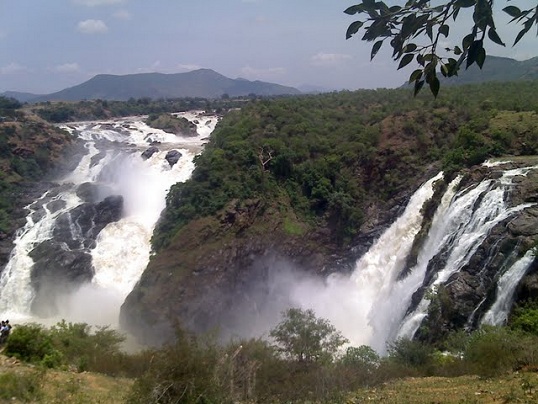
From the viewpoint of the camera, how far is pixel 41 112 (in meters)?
60.7

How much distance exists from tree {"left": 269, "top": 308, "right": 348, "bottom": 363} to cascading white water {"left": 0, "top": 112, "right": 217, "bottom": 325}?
38.0ft

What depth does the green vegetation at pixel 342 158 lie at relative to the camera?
25422mm

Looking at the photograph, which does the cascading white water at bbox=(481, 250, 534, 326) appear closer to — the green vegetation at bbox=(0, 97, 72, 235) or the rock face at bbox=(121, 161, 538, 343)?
the rock face at bbox=(121, 161, 538, 343)

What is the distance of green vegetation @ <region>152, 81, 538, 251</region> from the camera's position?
2542 centimetres

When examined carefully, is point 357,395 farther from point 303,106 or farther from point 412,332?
point 303,106

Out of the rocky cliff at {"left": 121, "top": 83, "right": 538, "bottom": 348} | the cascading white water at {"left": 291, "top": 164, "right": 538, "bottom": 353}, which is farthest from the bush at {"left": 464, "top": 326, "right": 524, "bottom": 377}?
the rocky cliff at {"left": 121, "top": 83, "right": 538, "bottom": 348}

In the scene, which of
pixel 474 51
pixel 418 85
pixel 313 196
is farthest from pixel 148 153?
pixel 474 51

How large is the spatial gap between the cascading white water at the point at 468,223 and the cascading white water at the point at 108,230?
14339mm

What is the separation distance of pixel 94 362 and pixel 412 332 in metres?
9.77

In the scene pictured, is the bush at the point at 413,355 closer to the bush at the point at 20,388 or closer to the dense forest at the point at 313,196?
the dense forest at the point at 313,196

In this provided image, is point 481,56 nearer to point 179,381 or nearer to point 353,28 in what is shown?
point 353,28

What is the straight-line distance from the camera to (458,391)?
26.6ft

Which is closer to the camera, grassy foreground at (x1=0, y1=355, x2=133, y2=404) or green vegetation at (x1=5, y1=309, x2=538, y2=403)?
green vegetation at (x1=5, y1=309, x2=538, y2=403)

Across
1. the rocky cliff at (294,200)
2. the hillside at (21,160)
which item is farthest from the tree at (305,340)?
the hillside at (21,160)
